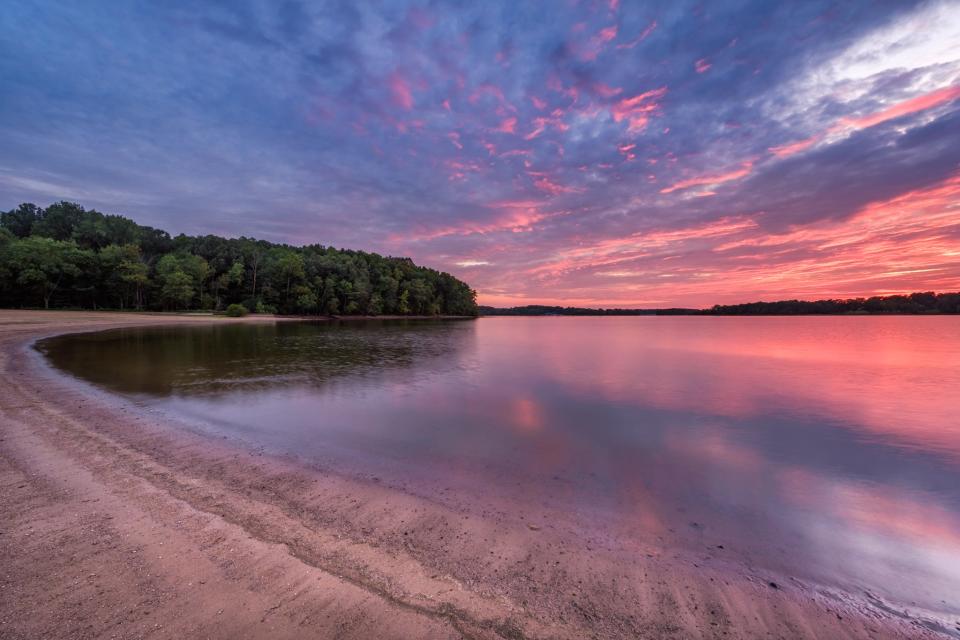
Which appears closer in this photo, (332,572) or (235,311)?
(332,572)

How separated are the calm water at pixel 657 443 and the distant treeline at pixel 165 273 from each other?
203ft

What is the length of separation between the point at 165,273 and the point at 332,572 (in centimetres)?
8751

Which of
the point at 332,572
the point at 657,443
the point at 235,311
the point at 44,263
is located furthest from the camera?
the point at 235,311

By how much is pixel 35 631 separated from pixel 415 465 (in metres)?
4.74

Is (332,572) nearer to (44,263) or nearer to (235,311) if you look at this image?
(235,311)

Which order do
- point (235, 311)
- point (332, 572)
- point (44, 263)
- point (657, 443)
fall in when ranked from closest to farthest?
point (332, 572), point (657, 443), point (44, 263), point (235, 311)

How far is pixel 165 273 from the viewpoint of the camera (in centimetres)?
6838

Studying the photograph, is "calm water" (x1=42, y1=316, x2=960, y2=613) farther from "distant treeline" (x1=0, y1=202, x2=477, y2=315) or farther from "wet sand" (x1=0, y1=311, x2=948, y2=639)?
"distant treeline" (x1=0, y1=202, x2=477, y2=315)

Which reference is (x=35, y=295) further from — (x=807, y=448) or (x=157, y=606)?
(x=807, y=448)

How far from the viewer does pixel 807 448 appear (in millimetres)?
8922

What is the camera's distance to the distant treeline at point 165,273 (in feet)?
193

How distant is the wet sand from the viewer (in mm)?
2773

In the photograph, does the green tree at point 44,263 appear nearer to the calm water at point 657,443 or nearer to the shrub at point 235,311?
the shrub at point 235,311

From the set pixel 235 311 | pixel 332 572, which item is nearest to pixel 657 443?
pixel 332 572
